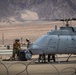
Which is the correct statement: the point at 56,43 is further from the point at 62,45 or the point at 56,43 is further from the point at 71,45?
the point at 71,45

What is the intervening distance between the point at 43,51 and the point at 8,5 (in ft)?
271

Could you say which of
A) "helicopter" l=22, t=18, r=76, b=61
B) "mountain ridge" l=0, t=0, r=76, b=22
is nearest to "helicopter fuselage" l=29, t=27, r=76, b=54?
"helicopter" l=22, t=18, r=76, b=61

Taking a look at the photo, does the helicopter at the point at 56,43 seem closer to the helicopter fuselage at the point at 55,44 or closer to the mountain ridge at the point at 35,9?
the helicopter fuselage at the point at 55,44

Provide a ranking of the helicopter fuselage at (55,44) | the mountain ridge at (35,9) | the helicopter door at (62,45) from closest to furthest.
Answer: the helicopter fuselage at (55,44) → the helicopter door at (62,45) → the mountain ridge at (35,9)

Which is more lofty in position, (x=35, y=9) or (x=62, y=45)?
(x=35, y=9)

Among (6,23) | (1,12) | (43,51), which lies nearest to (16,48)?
(43,51)

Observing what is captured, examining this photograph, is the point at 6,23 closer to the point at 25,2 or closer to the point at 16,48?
the point at 25,2

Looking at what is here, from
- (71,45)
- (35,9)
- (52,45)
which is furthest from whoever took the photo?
(35,9)

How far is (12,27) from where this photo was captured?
273ft

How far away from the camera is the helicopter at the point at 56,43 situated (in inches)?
704

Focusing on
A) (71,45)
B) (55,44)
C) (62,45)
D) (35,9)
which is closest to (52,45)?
(55,44)

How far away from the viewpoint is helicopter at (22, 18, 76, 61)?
17891 millimetres

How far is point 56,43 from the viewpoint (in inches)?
709

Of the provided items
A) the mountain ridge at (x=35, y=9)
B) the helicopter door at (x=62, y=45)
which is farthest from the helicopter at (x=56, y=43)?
the mountain ridge at (x=35, y=9)
